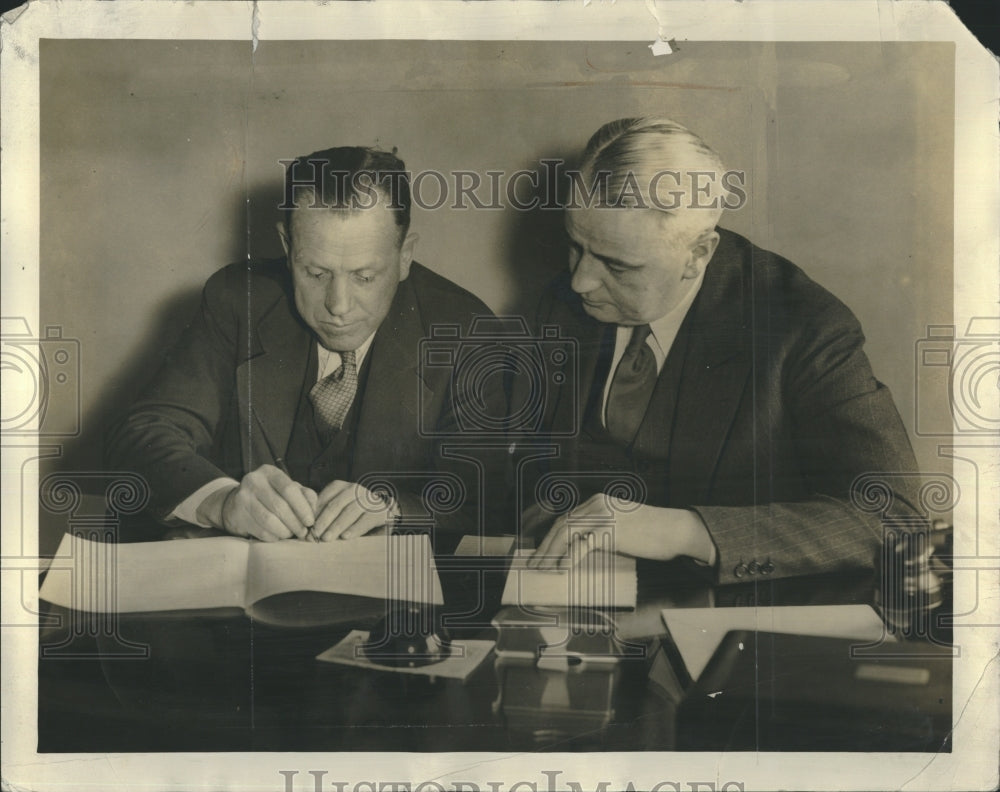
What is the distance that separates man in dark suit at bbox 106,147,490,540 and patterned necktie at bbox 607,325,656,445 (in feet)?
1.51

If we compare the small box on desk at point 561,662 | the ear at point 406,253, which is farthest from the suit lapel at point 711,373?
the ear at point 406,253

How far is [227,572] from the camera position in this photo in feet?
10.1

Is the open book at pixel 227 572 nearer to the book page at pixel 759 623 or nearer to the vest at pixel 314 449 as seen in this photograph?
the vest at pixel 314 449

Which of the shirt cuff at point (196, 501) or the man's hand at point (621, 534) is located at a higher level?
the shirt cuff at point (196, 501)

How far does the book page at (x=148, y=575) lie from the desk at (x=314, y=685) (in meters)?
0.05

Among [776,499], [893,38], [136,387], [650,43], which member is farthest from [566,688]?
[893,38]

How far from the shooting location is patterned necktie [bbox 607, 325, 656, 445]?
10.2ft

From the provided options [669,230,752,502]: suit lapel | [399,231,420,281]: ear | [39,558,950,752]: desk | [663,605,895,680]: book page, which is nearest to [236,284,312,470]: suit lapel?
[399,231,420,281]: ear

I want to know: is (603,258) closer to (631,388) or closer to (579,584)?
(631,388)

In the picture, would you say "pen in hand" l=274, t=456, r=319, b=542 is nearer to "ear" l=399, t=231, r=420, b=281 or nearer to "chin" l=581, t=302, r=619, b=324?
"ear" l=399, t=231, r=420, b=281

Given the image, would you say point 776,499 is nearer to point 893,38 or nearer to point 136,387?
point 893,38

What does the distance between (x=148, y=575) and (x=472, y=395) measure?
3.69 ft

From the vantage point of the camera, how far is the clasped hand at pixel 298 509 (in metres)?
3.08

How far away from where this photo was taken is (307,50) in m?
3.11
